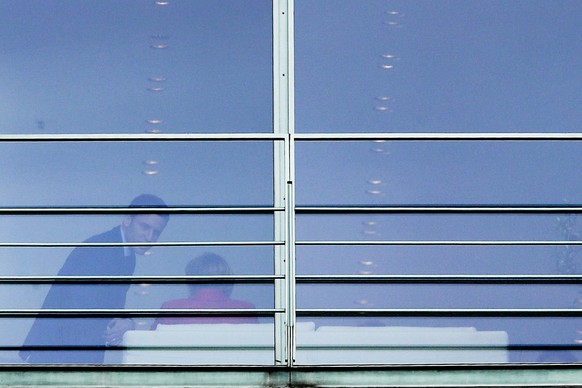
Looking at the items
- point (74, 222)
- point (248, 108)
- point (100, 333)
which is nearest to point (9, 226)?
point (74, 222)

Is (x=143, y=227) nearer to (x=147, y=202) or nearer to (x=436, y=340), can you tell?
(x=147, y=202)

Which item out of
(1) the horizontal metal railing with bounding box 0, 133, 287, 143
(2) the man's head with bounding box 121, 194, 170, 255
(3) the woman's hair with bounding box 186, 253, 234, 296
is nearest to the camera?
(1) the horizontal metal railing with bounding box 0, 133, 287, 143

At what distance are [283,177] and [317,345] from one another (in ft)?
2.87

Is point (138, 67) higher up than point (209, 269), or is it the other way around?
point (138, 67)

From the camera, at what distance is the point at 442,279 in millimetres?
5980

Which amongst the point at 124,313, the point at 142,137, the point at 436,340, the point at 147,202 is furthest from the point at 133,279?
the point at 436,340

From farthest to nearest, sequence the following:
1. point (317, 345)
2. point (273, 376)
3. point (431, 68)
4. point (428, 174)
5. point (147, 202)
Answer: point (431, 68) → point (428, 174) → point (147, 202) → point (317, 345) → point (273, 376)

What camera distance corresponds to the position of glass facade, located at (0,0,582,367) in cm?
588

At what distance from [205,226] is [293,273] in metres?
0.63

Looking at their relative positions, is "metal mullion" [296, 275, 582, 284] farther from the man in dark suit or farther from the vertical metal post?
the man in dark suit

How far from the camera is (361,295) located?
19.9 feet

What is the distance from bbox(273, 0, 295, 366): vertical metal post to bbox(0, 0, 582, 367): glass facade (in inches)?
0.5

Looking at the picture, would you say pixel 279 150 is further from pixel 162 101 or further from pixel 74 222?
pixel 74 222

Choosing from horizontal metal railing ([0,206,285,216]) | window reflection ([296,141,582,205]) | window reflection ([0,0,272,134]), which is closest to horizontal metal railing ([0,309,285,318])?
horizontal metal railing ([0,206,285,216])
